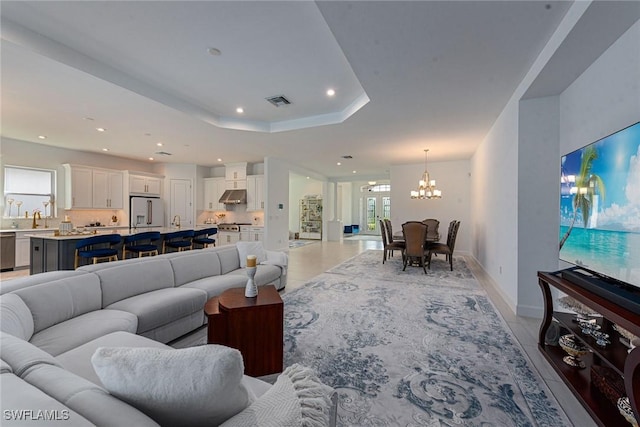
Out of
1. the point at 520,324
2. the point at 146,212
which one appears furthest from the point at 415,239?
the point at 146,212

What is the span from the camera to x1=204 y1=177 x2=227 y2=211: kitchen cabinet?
345 inches

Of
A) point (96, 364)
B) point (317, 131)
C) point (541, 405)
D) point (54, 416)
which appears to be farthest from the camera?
point (317, 131)

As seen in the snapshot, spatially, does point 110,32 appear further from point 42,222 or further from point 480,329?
point 42,222

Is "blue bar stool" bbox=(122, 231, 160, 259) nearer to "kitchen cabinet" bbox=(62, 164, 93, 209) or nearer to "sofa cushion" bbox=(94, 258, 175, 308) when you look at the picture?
"kitchen cabinet" bbox=(62, 164, 93, 209)

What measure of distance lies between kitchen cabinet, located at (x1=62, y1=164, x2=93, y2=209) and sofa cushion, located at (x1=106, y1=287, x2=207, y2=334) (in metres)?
5.92

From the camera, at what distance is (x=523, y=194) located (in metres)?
3.20

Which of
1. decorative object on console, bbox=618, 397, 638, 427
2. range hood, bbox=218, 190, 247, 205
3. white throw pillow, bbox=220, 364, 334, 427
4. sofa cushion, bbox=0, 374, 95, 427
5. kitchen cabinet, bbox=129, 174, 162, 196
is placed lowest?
decorative object on console, bbox=618, 397, 638, 427

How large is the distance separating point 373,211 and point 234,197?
936 centimetres

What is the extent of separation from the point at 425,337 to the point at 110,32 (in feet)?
14.1

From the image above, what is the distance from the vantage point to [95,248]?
478 cm

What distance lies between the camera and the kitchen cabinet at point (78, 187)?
651 cm

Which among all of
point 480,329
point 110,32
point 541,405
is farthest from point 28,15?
point 480,329

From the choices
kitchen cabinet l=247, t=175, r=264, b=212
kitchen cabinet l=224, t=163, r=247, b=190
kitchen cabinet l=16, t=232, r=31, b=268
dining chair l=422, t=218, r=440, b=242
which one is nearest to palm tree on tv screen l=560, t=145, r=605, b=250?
dining chair l=422, t=218, r=440, b=242

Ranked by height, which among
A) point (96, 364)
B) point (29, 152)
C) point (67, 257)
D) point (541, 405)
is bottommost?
point (541, 405)
